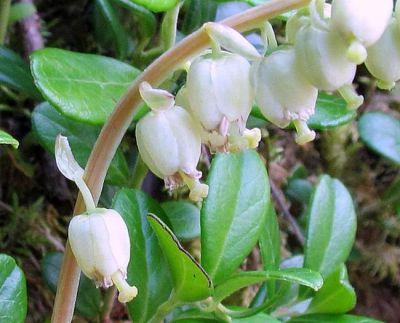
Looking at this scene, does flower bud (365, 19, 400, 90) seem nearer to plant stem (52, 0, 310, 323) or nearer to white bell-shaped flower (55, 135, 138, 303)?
plant stem (52, 0, 310, 323)

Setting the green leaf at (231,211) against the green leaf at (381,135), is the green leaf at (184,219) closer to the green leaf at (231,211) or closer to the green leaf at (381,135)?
the green leaf at (231,211)

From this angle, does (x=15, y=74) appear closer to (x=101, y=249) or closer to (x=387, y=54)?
(x=101, y=249)

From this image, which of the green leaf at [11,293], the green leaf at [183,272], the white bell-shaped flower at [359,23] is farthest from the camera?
the green leaf at [11,293]

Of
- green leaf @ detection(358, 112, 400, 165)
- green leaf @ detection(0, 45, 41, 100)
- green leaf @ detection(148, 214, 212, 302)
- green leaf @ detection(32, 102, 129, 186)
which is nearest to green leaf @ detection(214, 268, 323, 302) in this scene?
green leaf @ detection(148, 214, 212, 302)

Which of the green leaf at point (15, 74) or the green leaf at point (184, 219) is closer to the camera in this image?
the green leaf at point (15, 74)

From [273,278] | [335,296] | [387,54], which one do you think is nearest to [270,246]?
[335,296]

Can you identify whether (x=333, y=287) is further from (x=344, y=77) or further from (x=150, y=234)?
(x=344, y=77)

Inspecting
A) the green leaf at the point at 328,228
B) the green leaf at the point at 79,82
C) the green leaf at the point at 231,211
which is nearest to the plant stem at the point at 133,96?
the green leaf at the point at 79,82
